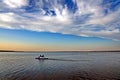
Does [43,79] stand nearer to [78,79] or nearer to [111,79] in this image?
[78,79]

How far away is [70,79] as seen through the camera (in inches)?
1243

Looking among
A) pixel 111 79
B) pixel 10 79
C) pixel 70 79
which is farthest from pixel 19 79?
pixel 111 79

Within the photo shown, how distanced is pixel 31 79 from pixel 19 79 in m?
2.61

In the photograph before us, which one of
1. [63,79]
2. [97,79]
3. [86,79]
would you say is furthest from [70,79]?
[97,79]

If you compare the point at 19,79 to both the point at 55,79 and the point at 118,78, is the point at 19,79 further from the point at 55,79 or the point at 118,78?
the point at 118,78

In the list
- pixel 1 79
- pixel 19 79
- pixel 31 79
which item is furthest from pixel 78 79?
pixel 1 79

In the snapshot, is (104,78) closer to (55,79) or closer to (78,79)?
(78,79)

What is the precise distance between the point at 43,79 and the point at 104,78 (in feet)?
44.0

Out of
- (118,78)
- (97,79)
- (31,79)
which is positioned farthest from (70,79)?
(118,78)

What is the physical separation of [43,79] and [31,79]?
271 centimetres

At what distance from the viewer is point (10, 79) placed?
31641 millimetres

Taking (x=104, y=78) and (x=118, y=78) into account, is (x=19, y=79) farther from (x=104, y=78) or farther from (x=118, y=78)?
(x=118, y=78)

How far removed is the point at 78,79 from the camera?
3145 cm

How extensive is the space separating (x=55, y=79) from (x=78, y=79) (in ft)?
16.3
